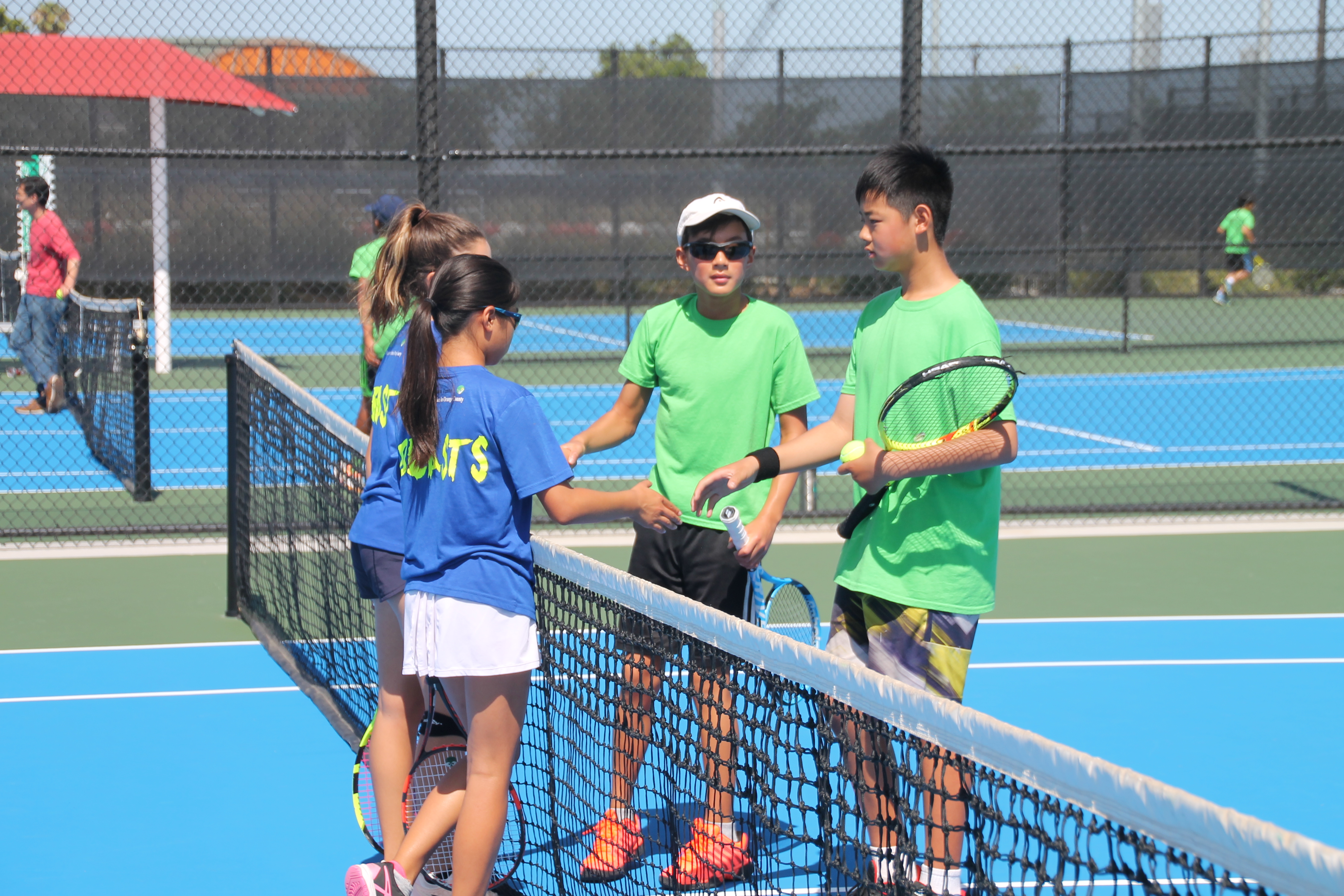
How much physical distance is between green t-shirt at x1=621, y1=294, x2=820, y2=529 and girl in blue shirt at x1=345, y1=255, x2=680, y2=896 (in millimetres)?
851

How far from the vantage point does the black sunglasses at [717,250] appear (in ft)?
12.9

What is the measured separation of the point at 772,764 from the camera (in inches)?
112

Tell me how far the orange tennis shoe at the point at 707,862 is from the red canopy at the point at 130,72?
12.8m

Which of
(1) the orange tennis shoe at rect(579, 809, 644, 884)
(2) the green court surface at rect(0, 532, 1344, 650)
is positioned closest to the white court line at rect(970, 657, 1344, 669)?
(2) the green court surface at rect(0, 532, 1344, 650)

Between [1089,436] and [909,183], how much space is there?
32.2 ft

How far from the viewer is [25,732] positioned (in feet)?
17.1

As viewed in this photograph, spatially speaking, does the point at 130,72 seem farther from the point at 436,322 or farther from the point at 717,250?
the point at 436,322

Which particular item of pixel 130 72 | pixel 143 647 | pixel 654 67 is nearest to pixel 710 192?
pixel 654 67

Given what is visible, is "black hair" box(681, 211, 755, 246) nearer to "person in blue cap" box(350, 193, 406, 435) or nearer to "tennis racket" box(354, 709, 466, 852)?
"person in blue cap" box(350, 193, 406, 435)

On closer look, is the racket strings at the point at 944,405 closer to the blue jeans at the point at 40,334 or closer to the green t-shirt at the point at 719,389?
the green t-shirt at the point at 719,389

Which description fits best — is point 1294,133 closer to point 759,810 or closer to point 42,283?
point 42,283

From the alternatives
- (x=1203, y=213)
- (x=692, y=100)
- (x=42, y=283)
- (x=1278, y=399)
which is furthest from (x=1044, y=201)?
(x=42, y=283)

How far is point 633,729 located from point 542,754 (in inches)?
26.1

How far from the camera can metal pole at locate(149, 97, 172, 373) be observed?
15.4 metres
